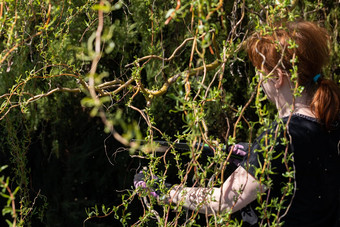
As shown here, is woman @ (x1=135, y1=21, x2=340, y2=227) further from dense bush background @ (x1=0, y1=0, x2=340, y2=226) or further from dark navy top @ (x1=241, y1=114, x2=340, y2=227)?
dense bush background @ (x1=0, y1=0, x2=340, y2=226)

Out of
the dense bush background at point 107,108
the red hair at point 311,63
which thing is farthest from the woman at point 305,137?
the dense bush background at point 107,108

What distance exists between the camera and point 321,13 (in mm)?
3066

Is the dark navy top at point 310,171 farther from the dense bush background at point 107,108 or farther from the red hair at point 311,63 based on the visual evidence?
the dense bush background at point 107,108

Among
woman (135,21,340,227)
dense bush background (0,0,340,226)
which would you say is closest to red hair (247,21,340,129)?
woman (135,21,340,227)

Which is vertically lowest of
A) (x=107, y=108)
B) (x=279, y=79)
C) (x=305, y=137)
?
(x=107, y=108)

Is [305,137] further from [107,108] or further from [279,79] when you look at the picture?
[107,108]

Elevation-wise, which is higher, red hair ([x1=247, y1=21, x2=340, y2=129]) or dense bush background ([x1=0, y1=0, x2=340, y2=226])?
red hair ([x1=247, y1=21, x2=340, y2=129])

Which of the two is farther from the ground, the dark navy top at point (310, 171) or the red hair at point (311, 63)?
the red hair at point (311, 63)

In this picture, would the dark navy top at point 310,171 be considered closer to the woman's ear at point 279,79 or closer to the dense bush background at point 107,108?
the woman's ear at point 279,79

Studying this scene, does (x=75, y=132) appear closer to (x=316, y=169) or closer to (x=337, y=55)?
(x=337, y=55)

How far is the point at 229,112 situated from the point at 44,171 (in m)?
1.26

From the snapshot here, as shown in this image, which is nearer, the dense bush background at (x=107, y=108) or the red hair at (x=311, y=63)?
the red hair at (x=311, y=63)

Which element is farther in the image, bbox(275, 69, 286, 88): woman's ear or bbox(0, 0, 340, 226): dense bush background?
bbox(0, 0, 340, 226): dense bush background

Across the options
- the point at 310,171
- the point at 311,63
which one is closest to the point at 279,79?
the point at 311,63
